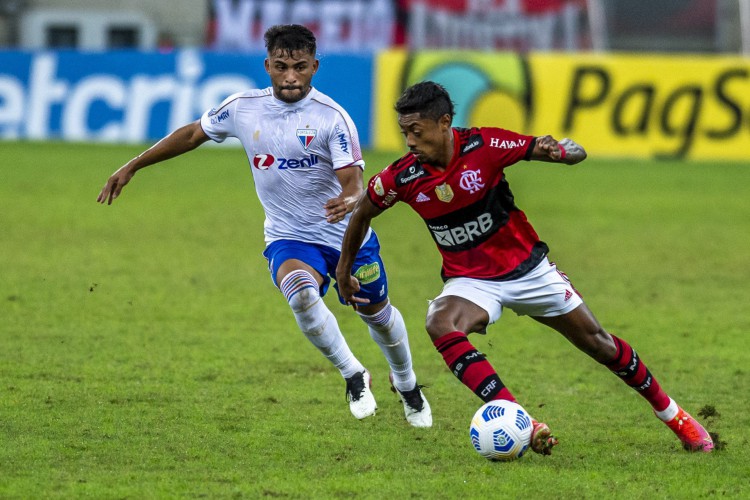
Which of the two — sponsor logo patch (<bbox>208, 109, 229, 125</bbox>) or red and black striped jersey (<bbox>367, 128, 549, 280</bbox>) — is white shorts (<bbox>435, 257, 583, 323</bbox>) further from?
sponsor logo patch (<bbox>208, 109, 229, 125</bbox>)

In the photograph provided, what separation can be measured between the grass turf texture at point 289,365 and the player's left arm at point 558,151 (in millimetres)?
1512

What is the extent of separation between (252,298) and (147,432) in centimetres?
500

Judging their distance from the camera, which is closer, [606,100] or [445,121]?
[445,121]

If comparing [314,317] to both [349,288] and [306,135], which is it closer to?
[349,288]

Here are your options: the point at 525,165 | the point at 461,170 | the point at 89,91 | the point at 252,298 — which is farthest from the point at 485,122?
the point at 461,170

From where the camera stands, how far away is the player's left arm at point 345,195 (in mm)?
7129

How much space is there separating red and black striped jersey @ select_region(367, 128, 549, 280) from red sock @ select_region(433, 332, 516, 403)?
18.4 inches

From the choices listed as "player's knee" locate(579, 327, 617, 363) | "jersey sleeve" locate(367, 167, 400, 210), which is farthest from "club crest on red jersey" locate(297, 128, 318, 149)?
"player's knee" locate(579, 327, 617, 363)

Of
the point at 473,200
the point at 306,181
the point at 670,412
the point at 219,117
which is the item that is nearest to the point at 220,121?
the point at 219,117

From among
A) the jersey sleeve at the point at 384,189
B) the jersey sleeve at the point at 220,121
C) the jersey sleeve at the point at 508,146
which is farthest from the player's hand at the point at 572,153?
the jersey sleeve at the point at 220,121

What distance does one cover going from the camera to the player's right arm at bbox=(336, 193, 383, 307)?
21.5ft

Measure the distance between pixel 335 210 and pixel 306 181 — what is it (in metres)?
0.58

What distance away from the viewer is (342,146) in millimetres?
7504

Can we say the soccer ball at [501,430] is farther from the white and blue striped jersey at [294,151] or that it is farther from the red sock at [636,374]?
the white and blue striped jersey at [294,151]
